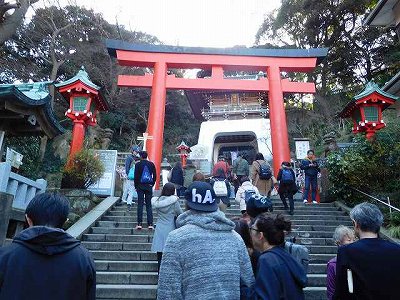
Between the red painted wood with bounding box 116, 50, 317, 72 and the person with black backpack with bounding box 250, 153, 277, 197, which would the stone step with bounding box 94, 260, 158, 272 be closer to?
the person with black backpack with bounding box 250, 153, 277, 197

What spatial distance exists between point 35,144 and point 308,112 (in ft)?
60.6

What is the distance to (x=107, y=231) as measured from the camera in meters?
7.11

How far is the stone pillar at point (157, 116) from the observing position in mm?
12133

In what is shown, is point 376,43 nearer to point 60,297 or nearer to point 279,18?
point 279,18

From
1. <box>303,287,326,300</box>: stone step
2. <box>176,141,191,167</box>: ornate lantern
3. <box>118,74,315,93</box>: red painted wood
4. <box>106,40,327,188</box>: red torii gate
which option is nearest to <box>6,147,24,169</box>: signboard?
<box>303,287,326,300</box>: stone step

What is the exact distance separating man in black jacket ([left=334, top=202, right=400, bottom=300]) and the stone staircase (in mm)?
1254

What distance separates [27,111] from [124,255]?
113 inches

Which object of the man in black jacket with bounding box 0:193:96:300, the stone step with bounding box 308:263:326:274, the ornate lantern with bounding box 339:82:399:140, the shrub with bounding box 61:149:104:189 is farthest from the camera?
the ornate lantern with bounding box 339:82:399:140

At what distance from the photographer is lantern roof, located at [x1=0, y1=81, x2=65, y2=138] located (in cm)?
496

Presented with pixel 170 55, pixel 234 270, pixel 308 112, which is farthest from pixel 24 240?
pixel 308 112

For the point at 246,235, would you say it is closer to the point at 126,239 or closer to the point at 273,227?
the point at 273,227

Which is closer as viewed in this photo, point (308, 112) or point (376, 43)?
point (376, 43)

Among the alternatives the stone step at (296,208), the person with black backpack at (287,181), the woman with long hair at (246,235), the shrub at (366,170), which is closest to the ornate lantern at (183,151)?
the stone step at (296,208)

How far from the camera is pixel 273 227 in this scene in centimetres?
236
